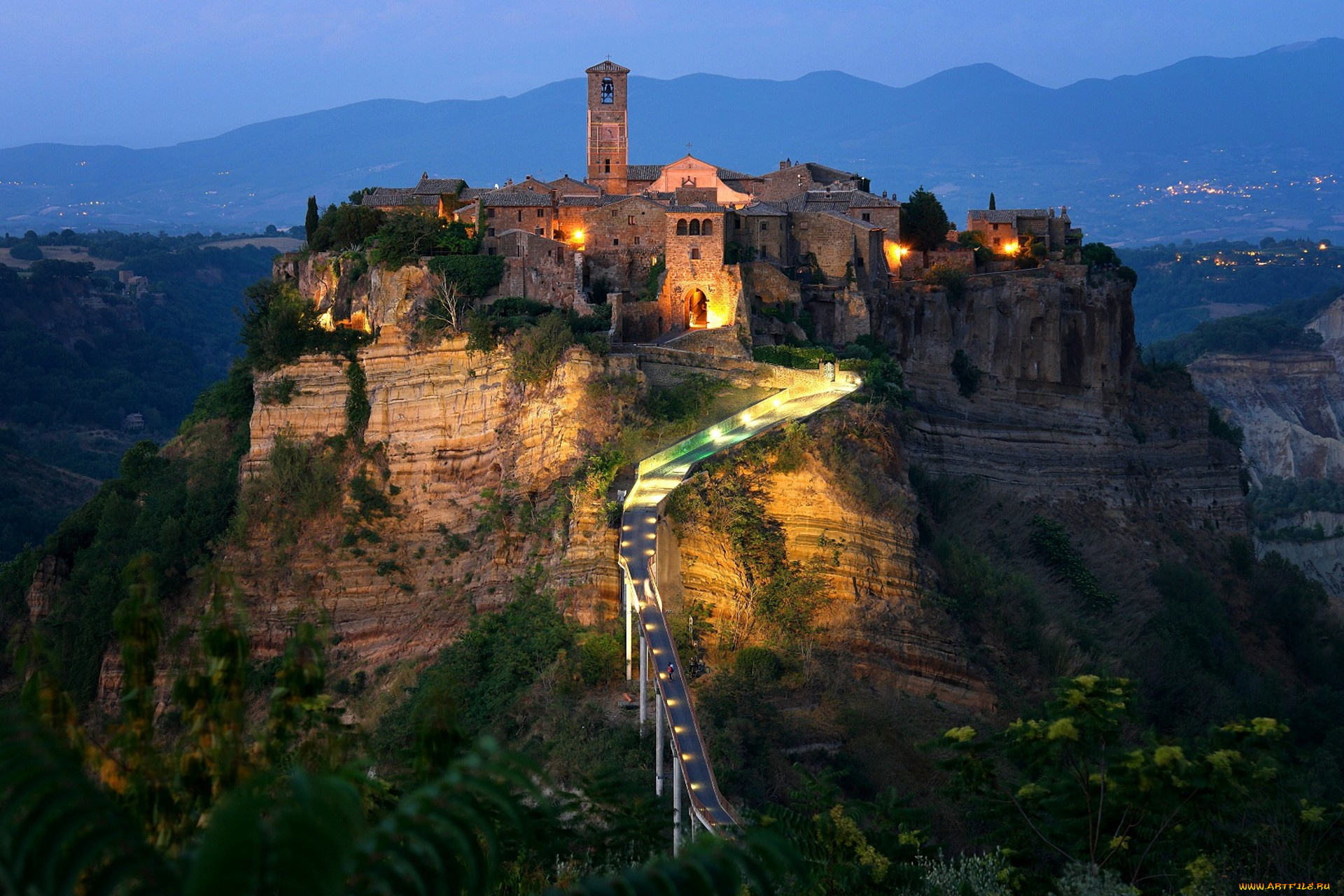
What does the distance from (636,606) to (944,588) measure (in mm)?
8056

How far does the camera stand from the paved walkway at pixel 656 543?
23219mm

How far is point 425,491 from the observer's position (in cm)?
3806

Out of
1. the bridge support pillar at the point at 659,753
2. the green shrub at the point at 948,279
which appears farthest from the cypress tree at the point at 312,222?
the bridge support pillar at the point at 659,753

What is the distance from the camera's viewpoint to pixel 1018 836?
61.2ft

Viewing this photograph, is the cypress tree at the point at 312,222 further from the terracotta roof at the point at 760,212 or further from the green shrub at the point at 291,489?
the terracotta roof at the point at 760,212

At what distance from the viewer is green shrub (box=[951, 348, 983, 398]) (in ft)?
161

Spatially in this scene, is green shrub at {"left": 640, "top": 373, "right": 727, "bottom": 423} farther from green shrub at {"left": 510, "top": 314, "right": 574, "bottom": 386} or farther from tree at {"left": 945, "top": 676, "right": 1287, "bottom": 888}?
tree at {"left": 945, "top": 676, "right": 1287, "bottom": 888}

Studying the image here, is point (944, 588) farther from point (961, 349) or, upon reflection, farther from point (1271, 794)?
point (961, 349)

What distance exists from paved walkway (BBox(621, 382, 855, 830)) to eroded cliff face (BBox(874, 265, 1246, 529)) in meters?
9.55

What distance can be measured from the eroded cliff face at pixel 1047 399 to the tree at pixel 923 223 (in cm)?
167

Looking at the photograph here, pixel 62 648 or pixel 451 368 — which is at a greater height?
pixel 451 368

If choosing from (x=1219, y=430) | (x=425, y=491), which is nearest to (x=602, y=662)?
(x=425, y=491)

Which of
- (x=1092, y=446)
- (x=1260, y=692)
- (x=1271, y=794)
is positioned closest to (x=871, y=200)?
(x=1092, y=446)

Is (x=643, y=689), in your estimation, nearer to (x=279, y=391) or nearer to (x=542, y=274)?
(x=542, y=274)
